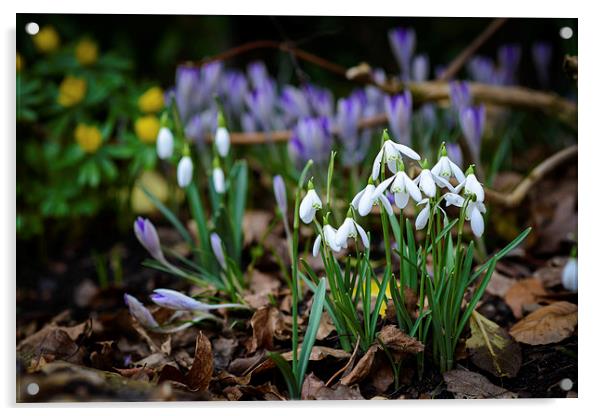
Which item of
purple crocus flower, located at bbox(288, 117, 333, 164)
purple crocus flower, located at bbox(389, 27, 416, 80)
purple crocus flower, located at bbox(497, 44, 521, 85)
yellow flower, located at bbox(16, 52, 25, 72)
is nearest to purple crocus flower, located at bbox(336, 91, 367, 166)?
purple crocus flower, located at bbox(288, 117, 333, 164)

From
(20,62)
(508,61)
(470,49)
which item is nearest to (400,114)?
(470,49)

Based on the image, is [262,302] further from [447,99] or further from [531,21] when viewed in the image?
[531,21]

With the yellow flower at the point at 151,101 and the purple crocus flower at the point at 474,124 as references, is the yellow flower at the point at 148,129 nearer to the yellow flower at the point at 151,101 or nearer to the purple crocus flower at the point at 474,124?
the yellow flower at the point at 151,101

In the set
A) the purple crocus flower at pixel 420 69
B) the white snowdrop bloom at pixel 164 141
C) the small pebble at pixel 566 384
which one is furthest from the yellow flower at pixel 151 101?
the small pebble at pixel 566 384

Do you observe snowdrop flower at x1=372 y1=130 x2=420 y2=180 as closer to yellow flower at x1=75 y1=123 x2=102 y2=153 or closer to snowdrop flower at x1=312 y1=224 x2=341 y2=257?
snowdrop flower at x1=312 y1=224 x2=341 y2=257

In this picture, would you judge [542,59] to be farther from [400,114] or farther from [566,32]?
[400,114]
